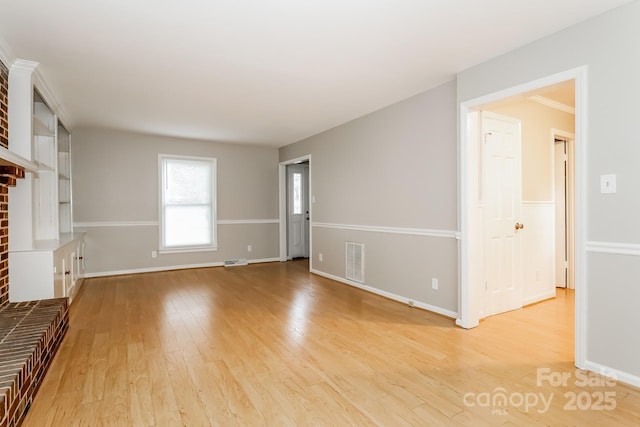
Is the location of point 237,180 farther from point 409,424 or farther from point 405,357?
point 409,424

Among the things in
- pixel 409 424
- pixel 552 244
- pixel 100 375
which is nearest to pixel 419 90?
pixel 552 244

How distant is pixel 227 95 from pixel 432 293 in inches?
124

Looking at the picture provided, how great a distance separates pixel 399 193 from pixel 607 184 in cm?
200

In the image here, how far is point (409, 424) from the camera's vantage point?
5.55 ft

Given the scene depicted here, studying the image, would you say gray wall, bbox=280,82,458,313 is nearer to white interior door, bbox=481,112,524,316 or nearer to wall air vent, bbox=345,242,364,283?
wall air vent, bbox=345,242,364,283

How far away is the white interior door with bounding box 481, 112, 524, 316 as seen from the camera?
10.8 ft

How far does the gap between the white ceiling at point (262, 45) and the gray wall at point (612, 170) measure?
17 centimetres

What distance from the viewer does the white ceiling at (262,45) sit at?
A: 208 centimetres

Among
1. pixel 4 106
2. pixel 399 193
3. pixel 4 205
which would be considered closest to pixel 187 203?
pixel 4 205

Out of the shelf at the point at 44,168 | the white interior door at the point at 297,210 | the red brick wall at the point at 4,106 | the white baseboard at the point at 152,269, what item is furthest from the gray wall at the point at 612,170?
the white baseboard at the point at 152,269

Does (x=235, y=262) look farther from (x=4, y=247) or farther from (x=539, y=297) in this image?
(x=539, y=297)

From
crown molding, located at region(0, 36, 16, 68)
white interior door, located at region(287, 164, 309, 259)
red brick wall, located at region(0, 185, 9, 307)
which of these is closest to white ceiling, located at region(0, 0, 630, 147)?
crown molding, located at region(0, 36, 16, 68)

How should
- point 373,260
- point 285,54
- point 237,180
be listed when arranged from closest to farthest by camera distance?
point 285,54 → point 373,260 → point 237,180

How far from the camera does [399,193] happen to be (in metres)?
3.90
